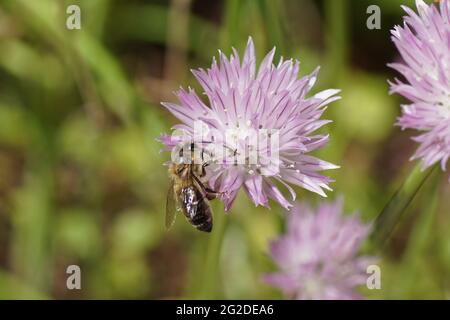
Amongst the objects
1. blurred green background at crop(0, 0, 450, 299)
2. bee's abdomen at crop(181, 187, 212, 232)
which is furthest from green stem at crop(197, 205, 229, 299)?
blurred green background at crop(0, 0, 450, 299)

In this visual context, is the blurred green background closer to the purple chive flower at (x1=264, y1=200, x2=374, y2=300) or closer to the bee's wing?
the purple chive flower at (x1=264, y1=200, x2=374, y2=300)

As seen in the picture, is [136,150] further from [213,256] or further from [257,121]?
[257,121]

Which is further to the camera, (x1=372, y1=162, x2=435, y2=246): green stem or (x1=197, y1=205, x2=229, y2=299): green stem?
(x1=197, y1=205, x2=229, y2=299): green stem

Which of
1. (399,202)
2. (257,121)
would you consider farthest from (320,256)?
(257,121)

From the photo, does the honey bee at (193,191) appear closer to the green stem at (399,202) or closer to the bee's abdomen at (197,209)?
the bee's abdomen at (197,209)
